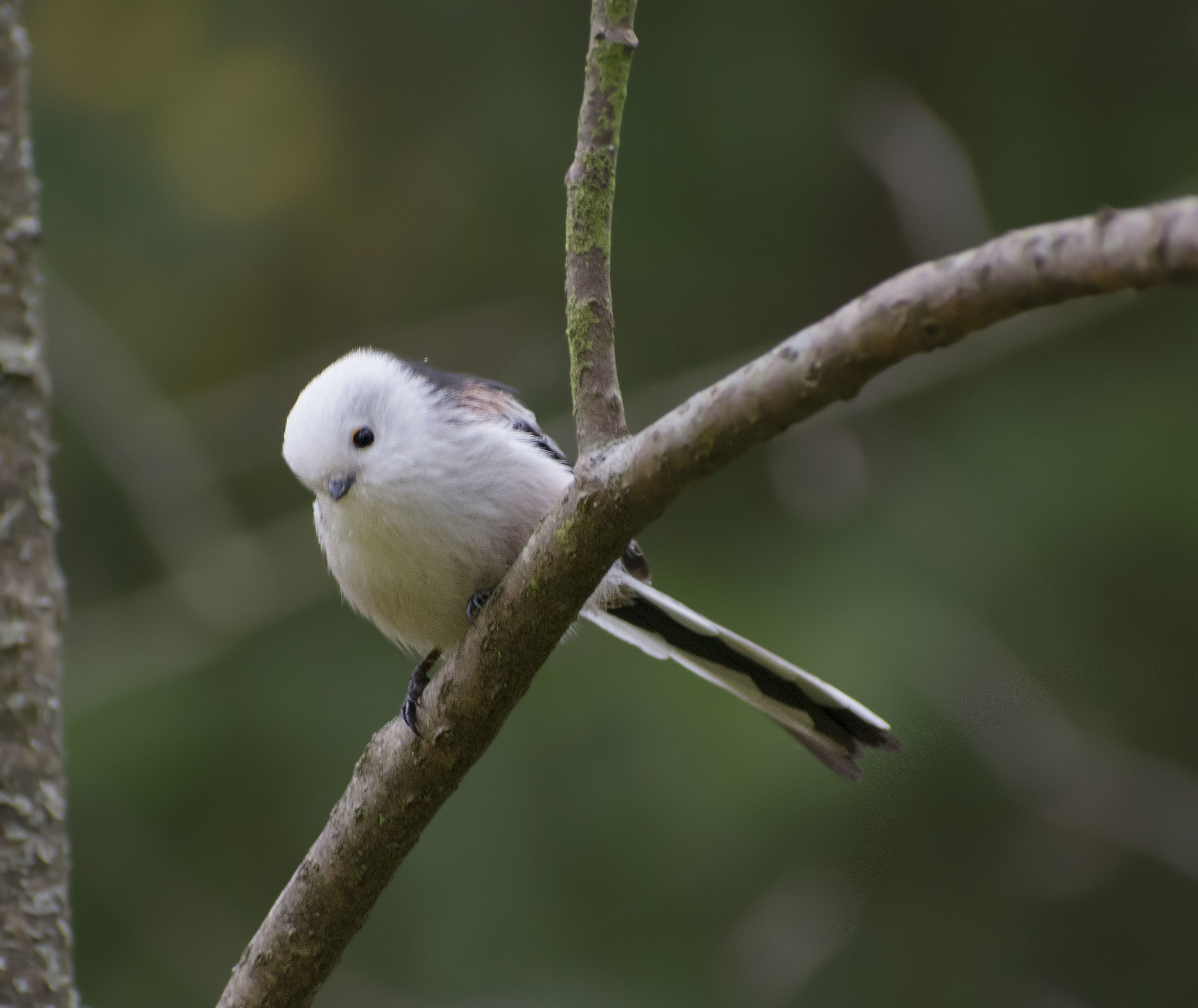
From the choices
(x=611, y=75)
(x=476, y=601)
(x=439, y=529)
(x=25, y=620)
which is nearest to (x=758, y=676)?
(x=476, y=601)

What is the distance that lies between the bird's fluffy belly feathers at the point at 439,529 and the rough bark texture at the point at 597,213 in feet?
1.74

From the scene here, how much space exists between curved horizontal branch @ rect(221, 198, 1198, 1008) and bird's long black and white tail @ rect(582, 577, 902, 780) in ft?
1.99

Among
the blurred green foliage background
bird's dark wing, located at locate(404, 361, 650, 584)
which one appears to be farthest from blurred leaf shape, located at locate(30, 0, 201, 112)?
bird's dark wing, located at locate(404, 361, 650, 584)

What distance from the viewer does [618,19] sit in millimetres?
1492

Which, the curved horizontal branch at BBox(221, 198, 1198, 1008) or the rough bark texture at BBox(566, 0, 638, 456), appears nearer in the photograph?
the curved horizontal branch at BBox(221, 198, 1198, 1008)

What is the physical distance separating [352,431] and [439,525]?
246 mm

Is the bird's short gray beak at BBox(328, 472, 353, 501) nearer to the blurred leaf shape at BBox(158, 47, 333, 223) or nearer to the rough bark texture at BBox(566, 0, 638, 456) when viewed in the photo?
the rough bark texture at BBox(566, 0, 638, 456)

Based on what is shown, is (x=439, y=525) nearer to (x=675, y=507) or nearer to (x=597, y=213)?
(x=597, y=213)

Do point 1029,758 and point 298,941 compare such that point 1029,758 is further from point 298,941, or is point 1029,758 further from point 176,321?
point 176,321

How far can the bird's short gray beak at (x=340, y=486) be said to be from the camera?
2037mm

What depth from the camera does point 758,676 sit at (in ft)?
6.90

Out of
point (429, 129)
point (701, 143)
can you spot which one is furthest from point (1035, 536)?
point (429, 129)

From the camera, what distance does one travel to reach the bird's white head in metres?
2.05

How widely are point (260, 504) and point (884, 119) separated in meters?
2.67
